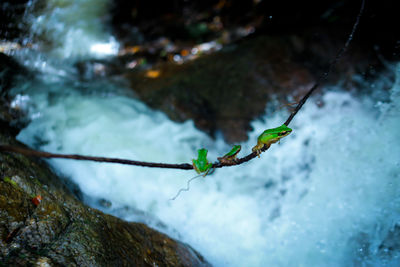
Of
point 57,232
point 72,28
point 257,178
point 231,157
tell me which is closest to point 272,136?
point 231,157

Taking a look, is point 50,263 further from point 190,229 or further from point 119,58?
point 119,58

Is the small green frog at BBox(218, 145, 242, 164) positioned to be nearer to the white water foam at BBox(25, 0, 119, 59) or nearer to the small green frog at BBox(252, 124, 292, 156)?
the small green frog at BBox(252, 124, 292, 156)

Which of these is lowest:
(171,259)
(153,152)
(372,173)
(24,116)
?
(171,259)

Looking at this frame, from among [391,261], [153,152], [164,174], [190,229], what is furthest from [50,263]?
[391,261]

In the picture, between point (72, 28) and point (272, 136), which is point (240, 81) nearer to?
point (272, 136)

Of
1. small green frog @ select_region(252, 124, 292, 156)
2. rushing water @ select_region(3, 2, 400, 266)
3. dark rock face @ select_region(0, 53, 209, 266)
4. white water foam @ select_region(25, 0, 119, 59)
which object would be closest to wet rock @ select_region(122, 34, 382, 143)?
rushing water @ select_region(3, 2, 400, 266)

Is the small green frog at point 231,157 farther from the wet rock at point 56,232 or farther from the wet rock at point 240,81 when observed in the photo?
the wet rock at point 240,81
